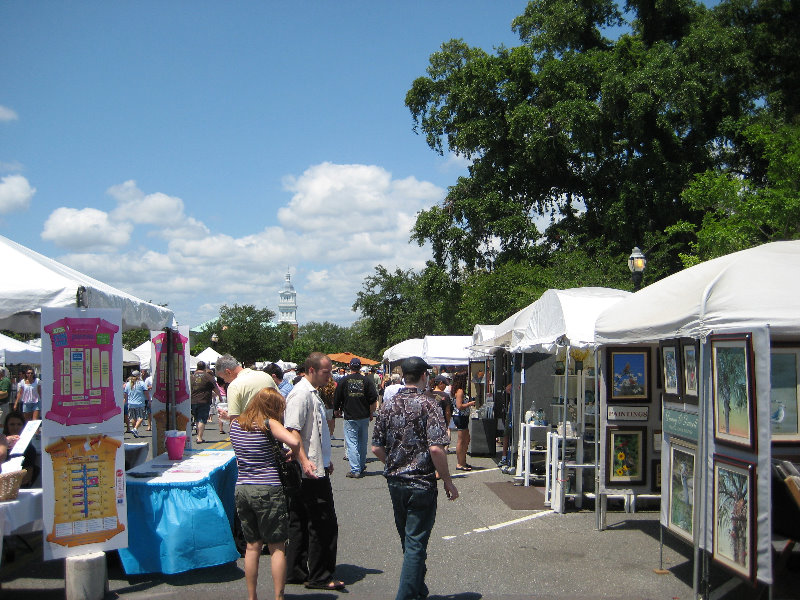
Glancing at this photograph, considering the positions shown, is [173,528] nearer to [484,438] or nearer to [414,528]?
[414,528]

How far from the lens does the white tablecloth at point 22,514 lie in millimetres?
5336

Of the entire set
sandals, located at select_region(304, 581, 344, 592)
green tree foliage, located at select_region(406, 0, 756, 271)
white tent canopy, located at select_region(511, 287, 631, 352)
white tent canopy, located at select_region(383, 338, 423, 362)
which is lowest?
sandals, located at select_region(304, 581, 344, 592)

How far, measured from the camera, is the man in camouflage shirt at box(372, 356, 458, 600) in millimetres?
4875

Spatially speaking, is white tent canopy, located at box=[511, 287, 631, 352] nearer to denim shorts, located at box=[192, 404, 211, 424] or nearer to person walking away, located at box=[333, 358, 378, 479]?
person walking away, located at box=[333, 358, 378, 479]

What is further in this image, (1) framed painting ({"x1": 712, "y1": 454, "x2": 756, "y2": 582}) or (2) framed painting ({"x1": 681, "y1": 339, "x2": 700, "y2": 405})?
(2) framed painting ({"x1": 681, "y1": 339, "x2": 700, "y2": 405})

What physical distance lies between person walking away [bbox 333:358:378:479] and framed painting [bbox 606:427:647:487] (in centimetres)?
470

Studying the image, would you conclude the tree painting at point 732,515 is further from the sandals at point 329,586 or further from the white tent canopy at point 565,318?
the white tent canopy at point 565,318

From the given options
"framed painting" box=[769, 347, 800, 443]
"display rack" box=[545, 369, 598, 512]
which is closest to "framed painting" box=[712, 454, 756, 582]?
"framed painting" box=[769, 347, 800, 443]

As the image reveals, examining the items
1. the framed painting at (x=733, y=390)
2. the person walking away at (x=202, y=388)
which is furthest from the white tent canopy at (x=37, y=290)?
the person walking away at (x=202, y=388)

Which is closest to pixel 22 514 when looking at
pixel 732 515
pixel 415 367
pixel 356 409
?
pixel 415 367

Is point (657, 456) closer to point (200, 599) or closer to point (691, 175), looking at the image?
point (200, 599)

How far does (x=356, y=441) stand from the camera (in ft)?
39.9

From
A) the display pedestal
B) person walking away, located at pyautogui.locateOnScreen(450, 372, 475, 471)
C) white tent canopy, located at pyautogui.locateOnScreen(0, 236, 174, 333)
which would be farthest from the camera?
the display pedestal

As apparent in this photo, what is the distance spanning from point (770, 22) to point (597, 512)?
2439 centimetres
